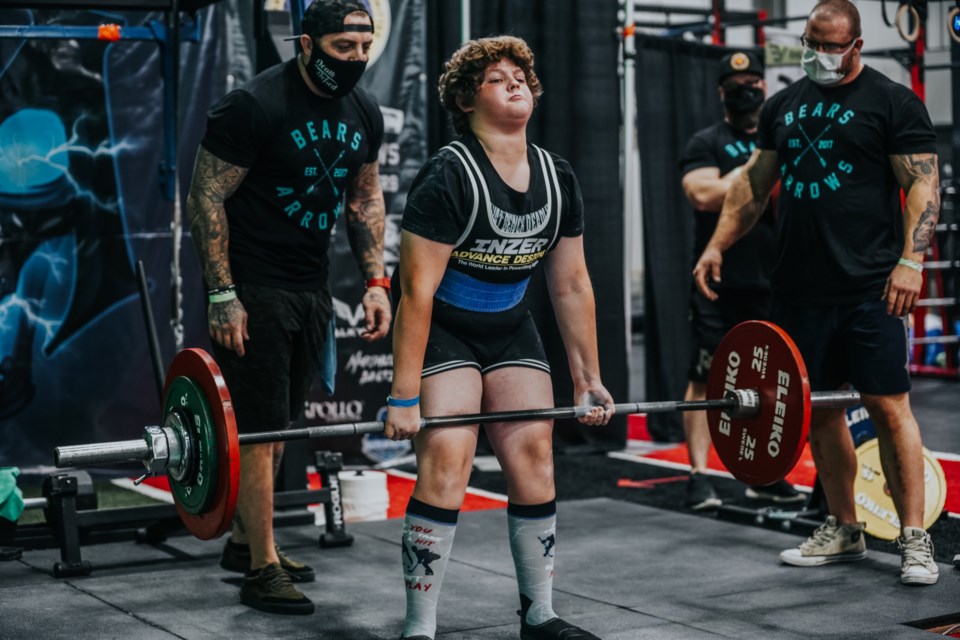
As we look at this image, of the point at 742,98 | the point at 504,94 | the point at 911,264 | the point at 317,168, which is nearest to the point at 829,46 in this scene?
the point at 911,264

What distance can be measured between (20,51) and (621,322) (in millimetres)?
2904

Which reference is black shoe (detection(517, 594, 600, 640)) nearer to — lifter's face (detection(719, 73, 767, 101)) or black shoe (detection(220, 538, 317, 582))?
black shoe (detection(220, 538, 317, 582))

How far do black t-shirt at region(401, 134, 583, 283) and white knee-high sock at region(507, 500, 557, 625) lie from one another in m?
0.53

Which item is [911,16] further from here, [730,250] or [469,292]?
[469,292]

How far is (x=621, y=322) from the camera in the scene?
5.98m

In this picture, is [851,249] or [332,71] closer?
[332,71]

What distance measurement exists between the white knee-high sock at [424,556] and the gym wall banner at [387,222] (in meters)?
2.72

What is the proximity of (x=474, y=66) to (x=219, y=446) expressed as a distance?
99cm

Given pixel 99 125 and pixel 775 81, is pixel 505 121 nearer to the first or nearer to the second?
pixel 99 125

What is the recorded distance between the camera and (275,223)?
332 cm

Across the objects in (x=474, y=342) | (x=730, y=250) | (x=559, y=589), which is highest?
(x=730, y=250)

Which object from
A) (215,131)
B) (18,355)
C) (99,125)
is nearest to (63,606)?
(215,131)

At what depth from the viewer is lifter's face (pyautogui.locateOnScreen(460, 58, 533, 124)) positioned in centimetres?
272

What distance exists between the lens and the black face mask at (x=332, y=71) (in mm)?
3211
